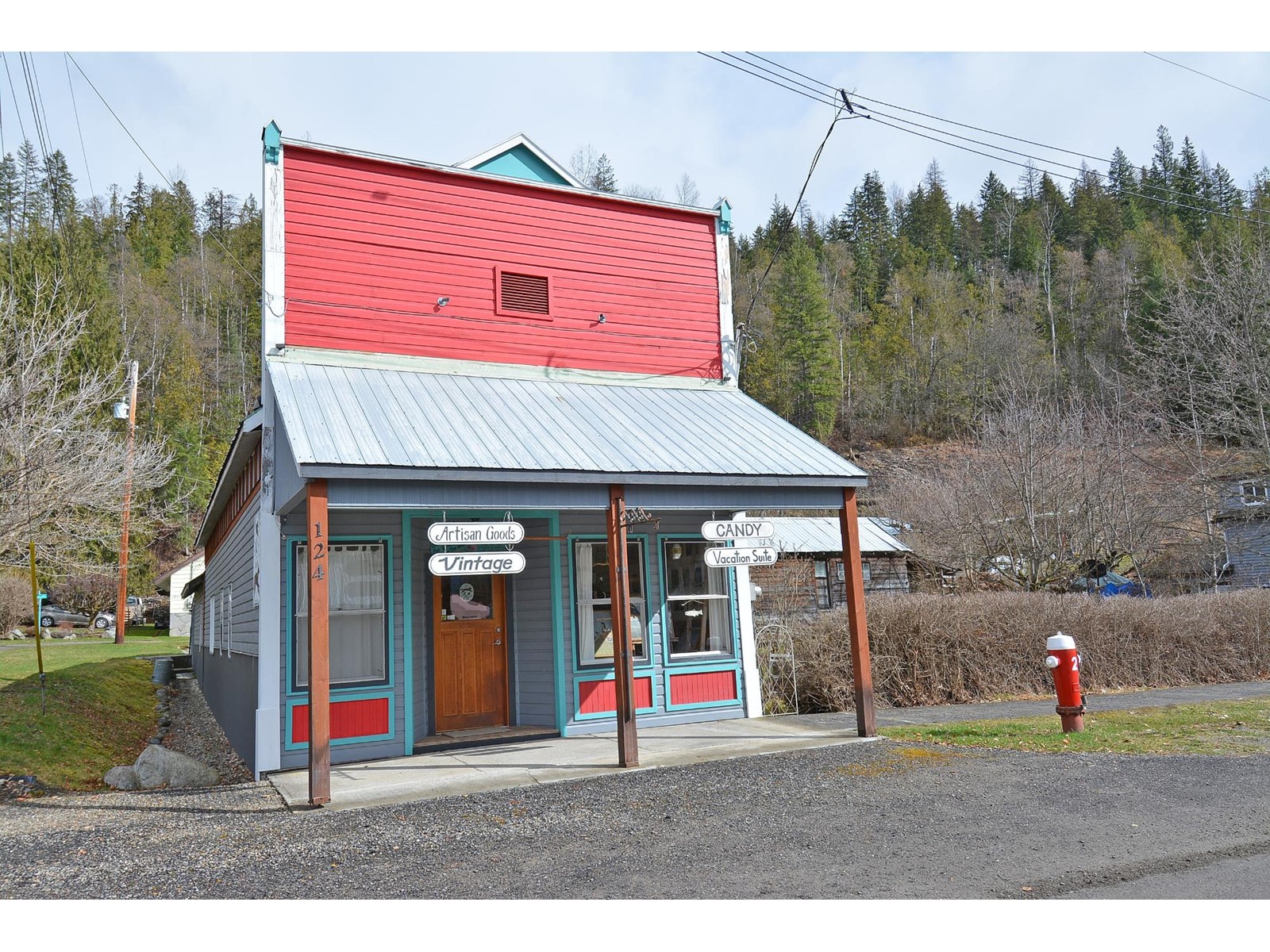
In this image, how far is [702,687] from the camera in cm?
1155

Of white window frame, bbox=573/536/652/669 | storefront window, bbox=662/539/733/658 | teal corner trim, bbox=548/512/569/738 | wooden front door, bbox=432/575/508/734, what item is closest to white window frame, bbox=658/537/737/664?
storefront window, bbox=662/539/733/658

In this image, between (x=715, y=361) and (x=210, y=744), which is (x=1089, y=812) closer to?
(x=715, y=361)

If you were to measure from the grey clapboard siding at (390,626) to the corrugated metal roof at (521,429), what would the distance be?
1.39 meters

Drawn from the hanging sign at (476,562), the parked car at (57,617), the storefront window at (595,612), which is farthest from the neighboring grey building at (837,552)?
the parked car at (57,617)

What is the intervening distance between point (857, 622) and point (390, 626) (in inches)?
202

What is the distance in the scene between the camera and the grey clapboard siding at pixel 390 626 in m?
9.38

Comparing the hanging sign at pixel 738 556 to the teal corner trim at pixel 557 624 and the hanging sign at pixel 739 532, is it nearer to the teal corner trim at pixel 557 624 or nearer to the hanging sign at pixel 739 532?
the hanging sign at pixel 739 532

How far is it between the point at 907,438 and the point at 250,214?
54.9 meters

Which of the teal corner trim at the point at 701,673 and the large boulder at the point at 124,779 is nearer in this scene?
the large boulder at the point at 124,779

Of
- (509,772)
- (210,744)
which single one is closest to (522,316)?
(509,772)

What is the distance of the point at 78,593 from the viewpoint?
146 feet

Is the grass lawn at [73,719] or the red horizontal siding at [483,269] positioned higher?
the red horizontal siding at [483,269]

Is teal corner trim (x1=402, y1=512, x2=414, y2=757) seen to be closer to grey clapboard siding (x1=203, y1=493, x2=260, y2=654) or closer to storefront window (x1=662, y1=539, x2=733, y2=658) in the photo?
grey clapboard siding (x1=203, y1=493, x2=260, y2=654)

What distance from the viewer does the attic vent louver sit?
1176 cm
